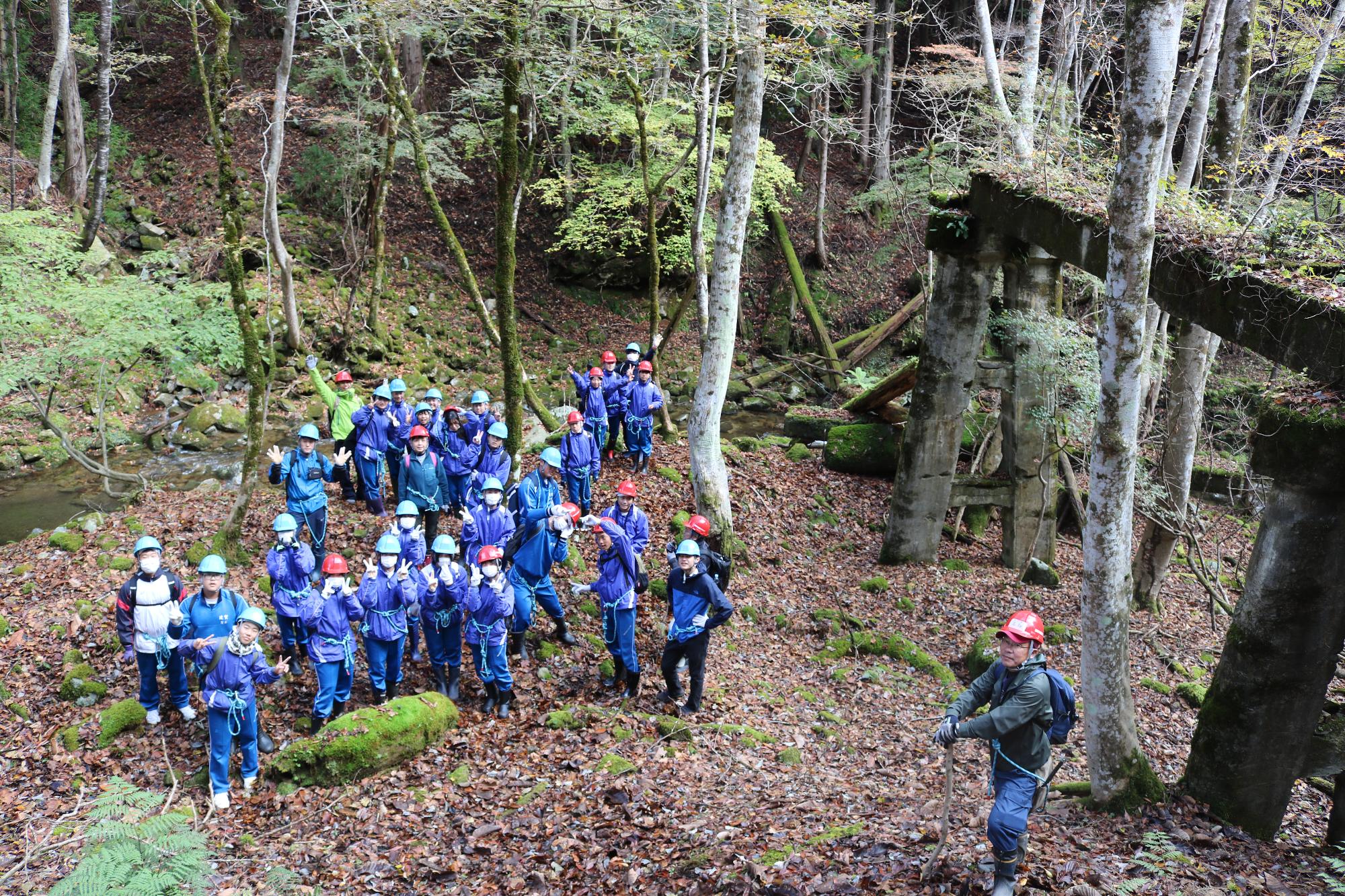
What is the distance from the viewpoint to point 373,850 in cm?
699

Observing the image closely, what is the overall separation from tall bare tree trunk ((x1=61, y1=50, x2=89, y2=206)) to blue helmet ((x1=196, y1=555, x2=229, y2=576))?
17002 mm

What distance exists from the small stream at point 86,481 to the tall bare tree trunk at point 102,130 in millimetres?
5596

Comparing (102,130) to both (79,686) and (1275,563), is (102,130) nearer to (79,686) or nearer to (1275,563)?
(79,686)

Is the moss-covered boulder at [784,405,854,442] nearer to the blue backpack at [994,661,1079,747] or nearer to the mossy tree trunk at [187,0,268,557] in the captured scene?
the mossy tree trunk at [187,0,268,557]

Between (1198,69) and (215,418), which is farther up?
(1198,69)

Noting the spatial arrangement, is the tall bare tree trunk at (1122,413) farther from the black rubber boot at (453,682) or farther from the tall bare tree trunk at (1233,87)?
the black rubber boot at (453,682)

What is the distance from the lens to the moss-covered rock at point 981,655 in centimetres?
1120

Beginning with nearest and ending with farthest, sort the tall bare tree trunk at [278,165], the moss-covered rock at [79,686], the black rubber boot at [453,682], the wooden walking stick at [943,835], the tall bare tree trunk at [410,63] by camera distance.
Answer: the wooden walking stick at [943,835]
the moss-covered rock at [79,686]
the black rubber boot at [453,682]
the tall bare tree trunk at [278,165]
the tall bare tree trunk at [410,63]

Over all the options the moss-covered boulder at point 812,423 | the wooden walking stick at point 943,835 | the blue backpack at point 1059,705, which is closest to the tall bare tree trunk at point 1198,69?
the moss-covered boulder at point 812,423

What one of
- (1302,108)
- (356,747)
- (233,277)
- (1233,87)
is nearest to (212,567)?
(356,747)

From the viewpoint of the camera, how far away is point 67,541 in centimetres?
1180

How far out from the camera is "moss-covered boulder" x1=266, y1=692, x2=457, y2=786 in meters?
8.01

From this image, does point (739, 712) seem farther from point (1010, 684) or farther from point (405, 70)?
point (405, 70)

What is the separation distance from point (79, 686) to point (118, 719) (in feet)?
2.89
